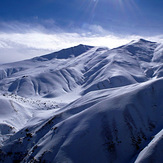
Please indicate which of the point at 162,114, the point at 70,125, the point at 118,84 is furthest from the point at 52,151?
the point at 118,84

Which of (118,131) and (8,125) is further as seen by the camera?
(8,125)

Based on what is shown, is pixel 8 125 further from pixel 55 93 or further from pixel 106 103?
pixel 55 93

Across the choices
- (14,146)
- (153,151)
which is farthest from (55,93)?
(153,151)

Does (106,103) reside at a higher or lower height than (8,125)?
higher

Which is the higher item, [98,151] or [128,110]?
[128,110]

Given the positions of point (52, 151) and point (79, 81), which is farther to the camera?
point (79, 81)

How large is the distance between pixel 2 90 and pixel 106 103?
352 feet

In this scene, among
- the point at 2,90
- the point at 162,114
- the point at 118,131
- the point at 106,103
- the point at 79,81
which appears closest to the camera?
the point at 118,131

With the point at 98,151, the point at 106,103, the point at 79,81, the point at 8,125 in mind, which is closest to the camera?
the point at 98,151

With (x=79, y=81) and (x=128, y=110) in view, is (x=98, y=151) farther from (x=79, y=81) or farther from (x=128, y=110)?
Answer: (x=79, y=81)

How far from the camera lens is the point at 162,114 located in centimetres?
2916

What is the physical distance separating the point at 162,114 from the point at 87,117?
13.4 meters

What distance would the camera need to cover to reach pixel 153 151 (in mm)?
20703

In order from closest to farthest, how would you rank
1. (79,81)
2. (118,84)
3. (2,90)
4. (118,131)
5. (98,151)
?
(98,151) < (118,131) < (118,84) < (2,90) < (79,81)
